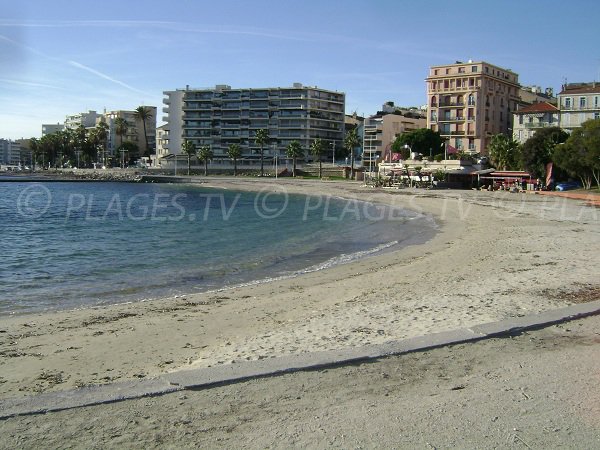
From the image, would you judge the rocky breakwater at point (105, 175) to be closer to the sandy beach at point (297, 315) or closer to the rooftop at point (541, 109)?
the rooftop at point (541, 109)

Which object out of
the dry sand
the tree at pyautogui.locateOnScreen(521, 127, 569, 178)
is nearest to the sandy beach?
the dry sand

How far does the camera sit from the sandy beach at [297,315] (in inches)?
301

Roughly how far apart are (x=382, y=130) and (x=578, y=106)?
4566 cm

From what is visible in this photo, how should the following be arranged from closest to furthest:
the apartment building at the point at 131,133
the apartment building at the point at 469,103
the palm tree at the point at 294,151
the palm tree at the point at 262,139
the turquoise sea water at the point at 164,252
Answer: the turquoise sea water at the point at 164,252
the apartment building at the point at 469,103
the palm tree at the point at 294,151
the palm tree at the point at 262,139
the apartment building at the point at 131,133

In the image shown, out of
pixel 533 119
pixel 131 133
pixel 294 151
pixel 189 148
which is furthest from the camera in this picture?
pixel 131 133

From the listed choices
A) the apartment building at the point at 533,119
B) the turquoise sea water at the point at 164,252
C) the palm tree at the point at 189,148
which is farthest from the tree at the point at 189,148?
the turquoise sea water at the point at 164,252

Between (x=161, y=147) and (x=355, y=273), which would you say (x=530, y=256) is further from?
(x=161, y=147)

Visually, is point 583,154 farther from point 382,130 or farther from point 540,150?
point 382,130

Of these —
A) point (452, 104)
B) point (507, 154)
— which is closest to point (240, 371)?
point (507, 154)

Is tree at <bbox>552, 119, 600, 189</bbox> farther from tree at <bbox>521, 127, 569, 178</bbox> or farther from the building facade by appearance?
the building facade

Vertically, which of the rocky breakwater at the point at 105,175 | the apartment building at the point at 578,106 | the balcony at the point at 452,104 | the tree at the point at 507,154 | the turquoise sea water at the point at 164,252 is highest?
the balcony at the point at 452,104

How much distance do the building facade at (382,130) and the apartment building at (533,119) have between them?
29.0 meters

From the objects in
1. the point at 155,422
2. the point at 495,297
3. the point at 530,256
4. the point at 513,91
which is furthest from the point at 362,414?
the point at 513,91

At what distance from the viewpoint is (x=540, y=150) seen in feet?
223
